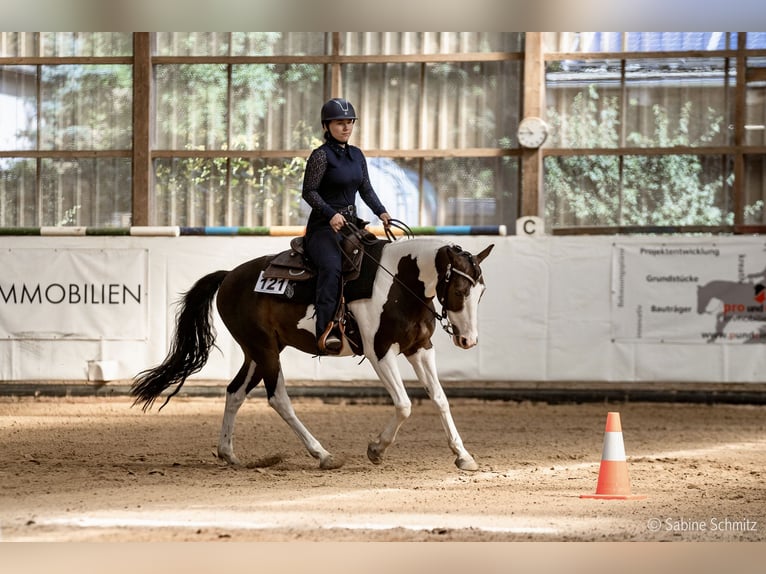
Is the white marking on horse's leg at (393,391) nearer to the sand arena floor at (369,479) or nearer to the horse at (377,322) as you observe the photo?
the horse at (377,322)

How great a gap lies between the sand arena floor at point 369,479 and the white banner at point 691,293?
3.20 ft

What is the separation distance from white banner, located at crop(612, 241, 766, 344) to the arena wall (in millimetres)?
12

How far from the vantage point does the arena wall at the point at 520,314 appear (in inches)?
519

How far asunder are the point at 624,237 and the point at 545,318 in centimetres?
137

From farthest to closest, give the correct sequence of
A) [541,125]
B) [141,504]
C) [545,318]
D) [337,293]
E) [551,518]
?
1. [541,125]
2. [545,318]
3. [337,293]
4. [141,504]
5. [551,518]

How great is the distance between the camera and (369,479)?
7.45m

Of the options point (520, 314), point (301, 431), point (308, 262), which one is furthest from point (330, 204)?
point (520, 314)

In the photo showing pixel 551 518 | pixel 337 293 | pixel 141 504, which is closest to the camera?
pixel 551 518

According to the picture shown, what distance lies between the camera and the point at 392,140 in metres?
14.8

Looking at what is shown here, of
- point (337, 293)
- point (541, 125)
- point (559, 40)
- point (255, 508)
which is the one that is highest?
point (559, 40)

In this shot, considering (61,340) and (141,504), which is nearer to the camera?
(141,504)

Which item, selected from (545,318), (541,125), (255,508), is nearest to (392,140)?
(541,125)
